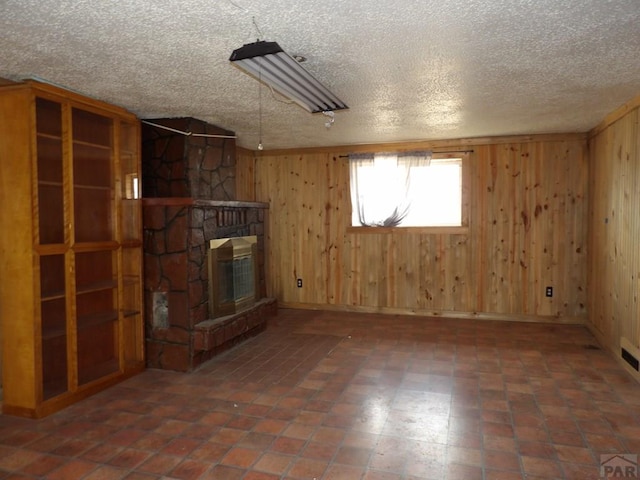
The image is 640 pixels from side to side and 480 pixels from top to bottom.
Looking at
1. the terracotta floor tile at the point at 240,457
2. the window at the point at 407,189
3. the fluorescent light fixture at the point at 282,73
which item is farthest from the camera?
the window at the point at 407,189

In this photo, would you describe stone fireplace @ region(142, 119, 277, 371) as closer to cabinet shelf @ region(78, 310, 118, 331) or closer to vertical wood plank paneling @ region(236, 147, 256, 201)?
cabinet shelf @ region(78, 310, 118, 331)

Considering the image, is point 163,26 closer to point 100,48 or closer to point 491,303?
point 100,48

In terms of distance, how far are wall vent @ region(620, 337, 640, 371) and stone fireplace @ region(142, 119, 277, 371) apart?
133 inches

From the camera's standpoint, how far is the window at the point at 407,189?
538 centimetres

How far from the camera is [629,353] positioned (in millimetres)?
3465

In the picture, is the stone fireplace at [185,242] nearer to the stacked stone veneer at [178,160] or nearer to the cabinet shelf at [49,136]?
the stacked stone veneer at [178,160]

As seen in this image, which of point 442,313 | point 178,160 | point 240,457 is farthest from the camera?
point 442,313

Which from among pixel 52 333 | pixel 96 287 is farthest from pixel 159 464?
pixel 96 287

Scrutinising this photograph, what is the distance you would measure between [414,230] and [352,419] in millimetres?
3186

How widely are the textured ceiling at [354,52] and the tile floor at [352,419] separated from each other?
2.23m

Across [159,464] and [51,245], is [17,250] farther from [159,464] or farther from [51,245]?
[159,464]

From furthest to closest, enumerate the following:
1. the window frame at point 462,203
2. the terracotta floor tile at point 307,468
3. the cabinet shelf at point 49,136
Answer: the window frame at point 462,203
the cabinet shelf at point 49,136
the terracotta floor tile at point 307,468

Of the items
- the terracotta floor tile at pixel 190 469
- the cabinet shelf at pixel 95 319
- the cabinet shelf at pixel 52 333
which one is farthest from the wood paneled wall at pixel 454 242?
the terracotta floor tile at pixel 190 469

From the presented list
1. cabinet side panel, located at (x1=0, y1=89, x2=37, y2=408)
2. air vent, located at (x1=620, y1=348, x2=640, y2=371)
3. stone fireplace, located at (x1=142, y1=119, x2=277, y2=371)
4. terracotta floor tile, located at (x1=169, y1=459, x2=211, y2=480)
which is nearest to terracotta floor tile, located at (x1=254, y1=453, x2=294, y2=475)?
terracotta floor tile, located at (x1=169, y1=459, x2=211, y2=480)
